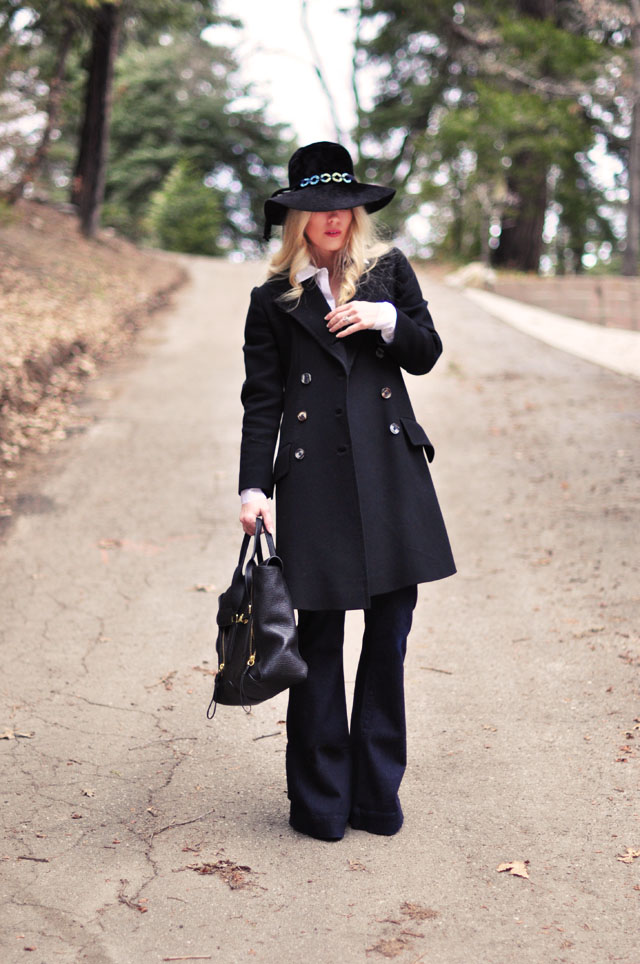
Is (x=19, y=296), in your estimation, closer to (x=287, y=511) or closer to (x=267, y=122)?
(x=287, y=511)

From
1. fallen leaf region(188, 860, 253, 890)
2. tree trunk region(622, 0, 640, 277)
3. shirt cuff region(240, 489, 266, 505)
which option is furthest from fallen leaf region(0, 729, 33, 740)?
tree trunk region(622, 0, 640, 277)

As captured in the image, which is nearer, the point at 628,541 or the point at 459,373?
the point at 628,541

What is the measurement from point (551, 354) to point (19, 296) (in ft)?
22.5

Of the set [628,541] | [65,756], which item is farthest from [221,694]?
[628,541]

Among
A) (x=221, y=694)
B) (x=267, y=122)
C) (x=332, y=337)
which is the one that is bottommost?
(x=221, y=694)

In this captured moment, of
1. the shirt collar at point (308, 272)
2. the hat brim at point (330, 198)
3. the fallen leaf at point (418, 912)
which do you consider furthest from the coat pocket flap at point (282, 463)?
A: the fallen leaf at point (418, 912)

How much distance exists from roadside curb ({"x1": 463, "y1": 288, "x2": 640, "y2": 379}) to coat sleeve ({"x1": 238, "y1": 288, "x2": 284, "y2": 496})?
9.48m

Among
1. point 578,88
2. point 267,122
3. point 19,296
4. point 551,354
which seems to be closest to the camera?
point 19,296

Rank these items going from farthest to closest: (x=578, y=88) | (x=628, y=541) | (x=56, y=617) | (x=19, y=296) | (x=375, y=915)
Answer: (x=578, y=88) → (x=19, y=296) → (x=628, y=541) → (x=56, y=617) → (x=375, y=915)

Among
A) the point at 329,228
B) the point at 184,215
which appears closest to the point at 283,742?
the point at 329,228

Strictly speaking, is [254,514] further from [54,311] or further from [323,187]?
[54,311]

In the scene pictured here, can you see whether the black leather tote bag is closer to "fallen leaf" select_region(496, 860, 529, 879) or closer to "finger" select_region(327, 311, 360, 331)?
"finger" select_region(327, 311, 360, 331)

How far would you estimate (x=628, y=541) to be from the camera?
667cm

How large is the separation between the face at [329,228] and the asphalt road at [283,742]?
2024 mm
